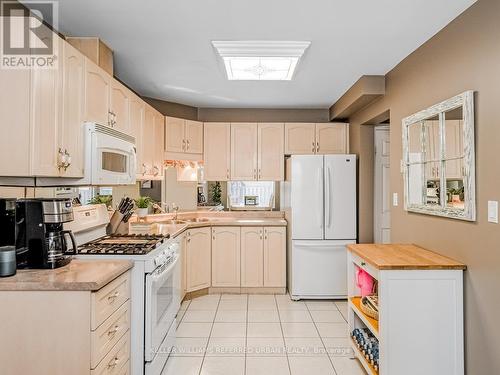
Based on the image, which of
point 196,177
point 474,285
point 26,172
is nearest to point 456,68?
point 474,285

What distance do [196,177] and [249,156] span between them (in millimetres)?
798

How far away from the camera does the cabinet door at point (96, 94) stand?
7.38 feet

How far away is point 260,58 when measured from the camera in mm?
2826

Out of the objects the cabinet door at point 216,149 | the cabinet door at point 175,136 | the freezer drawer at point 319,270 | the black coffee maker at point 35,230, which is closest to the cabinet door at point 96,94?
the black coffee maker at point 35,230

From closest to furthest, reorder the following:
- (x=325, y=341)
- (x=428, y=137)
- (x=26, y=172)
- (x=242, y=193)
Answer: (x=26, y=172), (x=428, y=137), (x=325, y=341), (x=242, y=193)

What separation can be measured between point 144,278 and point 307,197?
237 cm

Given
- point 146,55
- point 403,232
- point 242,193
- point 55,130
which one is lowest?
point 403,232

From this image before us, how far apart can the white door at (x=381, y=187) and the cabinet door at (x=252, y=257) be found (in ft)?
4.79

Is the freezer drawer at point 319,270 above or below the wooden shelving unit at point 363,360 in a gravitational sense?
above

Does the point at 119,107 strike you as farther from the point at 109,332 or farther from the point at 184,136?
the point at 109,332

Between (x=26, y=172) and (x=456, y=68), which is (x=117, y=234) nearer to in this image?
(x=26, y=172)

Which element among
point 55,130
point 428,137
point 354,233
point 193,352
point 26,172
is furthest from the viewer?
point 354,233

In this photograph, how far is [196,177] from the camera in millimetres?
4660

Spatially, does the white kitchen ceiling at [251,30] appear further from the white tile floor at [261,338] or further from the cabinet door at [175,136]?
the white tile floor at [261,338]
